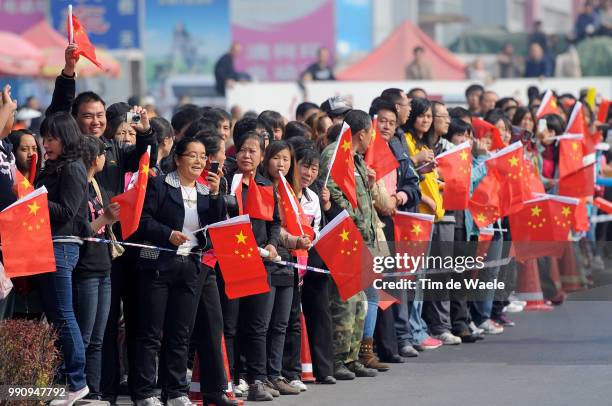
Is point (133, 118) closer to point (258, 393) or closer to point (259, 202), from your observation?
point (259, 202)

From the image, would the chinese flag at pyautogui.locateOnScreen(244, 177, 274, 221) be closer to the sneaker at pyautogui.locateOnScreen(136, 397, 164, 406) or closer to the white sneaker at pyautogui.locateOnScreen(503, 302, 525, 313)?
the sneaker at pyautogui.locateOnScreen(136, 397, 164, 406)

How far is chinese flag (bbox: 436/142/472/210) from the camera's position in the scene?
44.0ft

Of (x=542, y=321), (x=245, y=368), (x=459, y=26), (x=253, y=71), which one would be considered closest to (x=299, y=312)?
(x=245, y=368)

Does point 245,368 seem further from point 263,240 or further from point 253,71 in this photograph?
point 253,71

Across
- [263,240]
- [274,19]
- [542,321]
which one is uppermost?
[274,19]

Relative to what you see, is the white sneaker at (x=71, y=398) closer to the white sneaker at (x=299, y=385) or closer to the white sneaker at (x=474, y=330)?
the white sneaker at (x=299, y=385)

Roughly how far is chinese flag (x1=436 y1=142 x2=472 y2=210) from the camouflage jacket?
4.96 feet

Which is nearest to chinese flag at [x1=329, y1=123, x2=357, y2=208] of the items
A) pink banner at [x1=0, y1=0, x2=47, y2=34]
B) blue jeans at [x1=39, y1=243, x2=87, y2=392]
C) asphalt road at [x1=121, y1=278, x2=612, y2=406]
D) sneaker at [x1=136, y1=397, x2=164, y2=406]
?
asphalt road at [x1=121, y1=278, x2=612, y2=406]

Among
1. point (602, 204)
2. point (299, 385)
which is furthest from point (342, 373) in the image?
point (602, 204)

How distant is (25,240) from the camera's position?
30.1 feet

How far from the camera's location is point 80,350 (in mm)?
9523

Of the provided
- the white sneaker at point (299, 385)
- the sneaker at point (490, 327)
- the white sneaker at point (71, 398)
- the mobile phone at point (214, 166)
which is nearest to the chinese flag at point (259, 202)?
the mobile phone at point (214, 166)

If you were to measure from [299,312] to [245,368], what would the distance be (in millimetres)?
586

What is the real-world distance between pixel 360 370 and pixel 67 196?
3120mm
